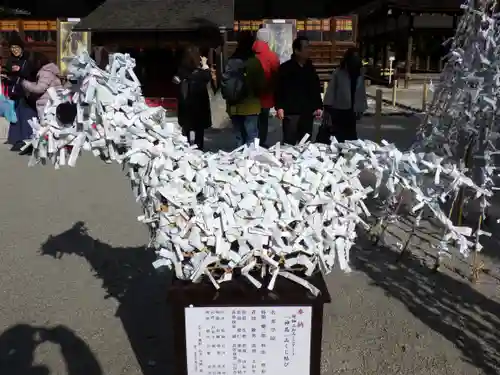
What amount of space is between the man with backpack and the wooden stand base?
13.3 ft

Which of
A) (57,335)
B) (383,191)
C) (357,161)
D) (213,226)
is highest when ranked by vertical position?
(357,161)

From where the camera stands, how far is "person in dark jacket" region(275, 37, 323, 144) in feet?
20.6

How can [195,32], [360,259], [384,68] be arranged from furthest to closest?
[384,68]
[195,32]
[360,259]

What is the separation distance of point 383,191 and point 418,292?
2.36 metres

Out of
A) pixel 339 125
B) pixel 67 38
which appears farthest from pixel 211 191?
pixel 67 38

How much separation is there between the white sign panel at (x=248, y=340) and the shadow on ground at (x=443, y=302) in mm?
1160

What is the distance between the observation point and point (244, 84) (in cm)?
646

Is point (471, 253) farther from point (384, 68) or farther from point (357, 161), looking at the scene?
point (384, 68)

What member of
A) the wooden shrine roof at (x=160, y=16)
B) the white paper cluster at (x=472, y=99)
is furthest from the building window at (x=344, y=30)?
the white paper cluster at (x=472, y=99)

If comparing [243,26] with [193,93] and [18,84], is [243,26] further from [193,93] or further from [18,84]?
[193,93]

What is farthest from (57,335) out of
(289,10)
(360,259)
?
(289,10)

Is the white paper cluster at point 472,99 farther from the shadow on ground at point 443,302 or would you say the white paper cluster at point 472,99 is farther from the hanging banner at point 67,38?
the hanging banner at point 67,38

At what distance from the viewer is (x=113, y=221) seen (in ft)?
18.1

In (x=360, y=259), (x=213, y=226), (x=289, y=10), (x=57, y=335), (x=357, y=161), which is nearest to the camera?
(x=213, y=226)
